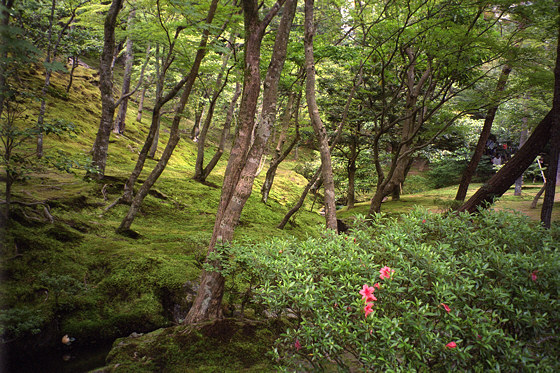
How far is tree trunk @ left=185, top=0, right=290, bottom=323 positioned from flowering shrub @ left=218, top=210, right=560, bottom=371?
676 millimetres

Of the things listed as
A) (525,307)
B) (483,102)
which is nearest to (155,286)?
(525,307)

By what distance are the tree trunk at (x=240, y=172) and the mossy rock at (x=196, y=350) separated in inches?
9.7

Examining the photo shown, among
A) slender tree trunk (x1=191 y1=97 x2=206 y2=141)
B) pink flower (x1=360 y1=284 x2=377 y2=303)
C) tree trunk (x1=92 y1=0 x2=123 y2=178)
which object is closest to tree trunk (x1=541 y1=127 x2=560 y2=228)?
pink flower (x1=360 y1=284 x2=377 y2=303)

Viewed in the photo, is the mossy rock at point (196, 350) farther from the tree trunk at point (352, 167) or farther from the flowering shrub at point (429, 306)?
the tree trunk at point (352, 167)

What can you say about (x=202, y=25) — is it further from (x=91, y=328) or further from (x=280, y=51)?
(x=91, y=328)

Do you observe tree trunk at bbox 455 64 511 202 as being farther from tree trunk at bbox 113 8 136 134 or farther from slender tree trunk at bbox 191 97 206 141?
slender tree trunk at bbox 191 97 206 141

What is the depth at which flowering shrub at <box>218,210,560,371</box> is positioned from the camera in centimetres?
212

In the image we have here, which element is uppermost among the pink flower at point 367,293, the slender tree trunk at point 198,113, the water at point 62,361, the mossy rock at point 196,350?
the slender tree trunk at point 198,113

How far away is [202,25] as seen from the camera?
4.97 meters

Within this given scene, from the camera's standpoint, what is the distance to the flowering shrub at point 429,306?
212 cm

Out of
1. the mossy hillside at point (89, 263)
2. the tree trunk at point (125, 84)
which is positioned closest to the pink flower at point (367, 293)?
the mossy hillside at point (89, 263)

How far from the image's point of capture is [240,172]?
3.71 m

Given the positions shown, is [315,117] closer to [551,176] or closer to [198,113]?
[551,176]

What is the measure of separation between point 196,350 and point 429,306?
238cm
